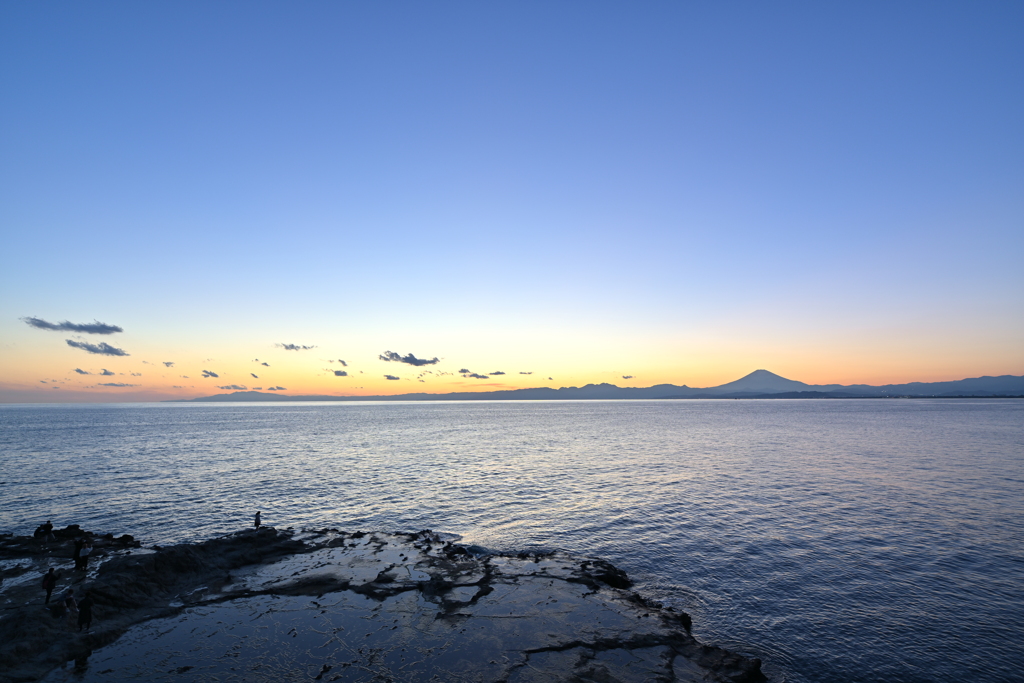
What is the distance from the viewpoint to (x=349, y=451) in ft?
328

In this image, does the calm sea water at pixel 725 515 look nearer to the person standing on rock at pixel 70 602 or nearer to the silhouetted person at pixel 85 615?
the person standing on rock at pixel 70 602

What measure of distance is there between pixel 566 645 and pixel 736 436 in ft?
391

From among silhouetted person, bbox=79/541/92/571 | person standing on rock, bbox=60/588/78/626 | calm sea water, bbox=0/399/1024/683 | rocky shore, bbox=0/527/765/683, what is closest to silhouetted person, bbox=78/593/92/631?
rocky shore, bbox=0/527/765/683

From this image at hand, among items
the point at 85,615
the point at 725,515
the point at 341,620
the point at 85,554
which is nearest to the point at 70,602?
the point at 85,615

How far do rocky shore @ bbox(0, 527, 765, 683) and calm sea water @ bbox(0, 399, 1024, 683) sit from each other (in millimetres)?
4255

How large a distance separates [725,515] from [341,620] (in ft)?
120

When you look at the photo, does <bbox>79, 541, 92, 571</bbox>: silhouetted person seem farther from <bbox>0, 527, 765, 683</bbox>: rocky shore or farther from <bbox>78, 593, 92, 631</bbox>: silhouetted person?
<bbox>78, 593, 92, 631</bbox>: silhouetted person

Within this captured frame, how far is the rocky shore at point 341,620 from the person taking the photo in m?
20.5

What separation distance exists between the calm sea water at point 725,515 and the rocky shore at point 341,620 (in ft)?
14.0

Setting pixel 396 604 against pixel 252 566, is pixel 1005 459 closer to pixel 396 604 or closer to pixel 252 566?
pixel 396 604

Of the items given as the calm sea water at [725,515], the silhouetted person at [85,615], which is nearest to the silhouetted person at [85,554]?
the calm sea water at [725,515]

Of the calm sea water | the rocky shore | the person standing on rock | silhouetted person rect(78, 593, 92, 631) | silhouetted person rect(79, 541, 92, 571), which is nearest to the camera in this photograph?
the rocky shore

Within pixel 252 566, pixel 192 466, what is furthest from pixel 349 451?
pixel 252 566

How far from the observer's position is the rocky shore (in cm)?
2048
